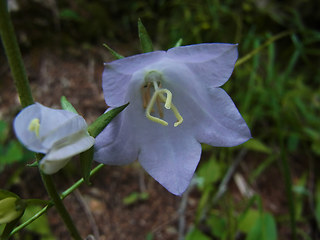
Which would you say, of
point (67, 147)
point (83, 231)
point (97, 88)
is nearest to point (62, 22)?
point (97, 88)

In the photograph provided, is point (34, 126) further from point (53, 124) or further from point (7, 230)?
point (7, 230)

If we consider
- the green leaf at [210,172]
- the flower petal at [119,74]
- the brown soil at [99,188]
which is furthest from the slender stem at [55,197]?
the green leaf at [210,172]

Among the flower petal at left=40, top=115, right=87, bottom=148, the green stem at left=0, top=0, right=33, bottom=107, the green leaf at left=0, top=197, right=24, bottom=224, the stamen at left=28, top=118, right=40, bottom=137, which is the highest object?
the green stem at left=0, top=0, right=33, bottom=107

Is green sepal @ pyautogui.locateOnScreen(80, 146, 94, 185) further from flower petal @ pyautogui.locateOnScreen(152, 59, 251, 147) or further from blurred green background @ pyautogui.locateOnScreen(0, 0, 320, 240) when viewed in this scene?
blurred green background @ pyautogui.locateOnScreen(0, 0, 320, 240)

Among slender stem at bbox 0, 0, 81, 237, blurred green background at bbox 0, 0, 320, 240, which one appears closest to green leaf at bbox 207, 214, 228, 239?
blurred green background at bbox 0, 0, 320, 240

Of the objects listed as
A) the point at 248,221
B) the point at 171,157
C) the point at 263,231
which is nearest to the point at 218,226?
the point at 248,221

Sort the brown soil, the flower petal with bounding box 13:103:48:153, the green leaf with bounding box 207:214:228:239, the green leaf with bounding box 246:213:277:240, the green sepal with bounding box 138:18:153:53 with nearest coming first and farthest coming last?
the flower petal with bounding box 13:103:48:153, the green sepal with bounding box 138:18:153:53, the green leaf with bounding box 246:213:277:240, the green leaf with bounding box 207:214:228:239, the brown soil
